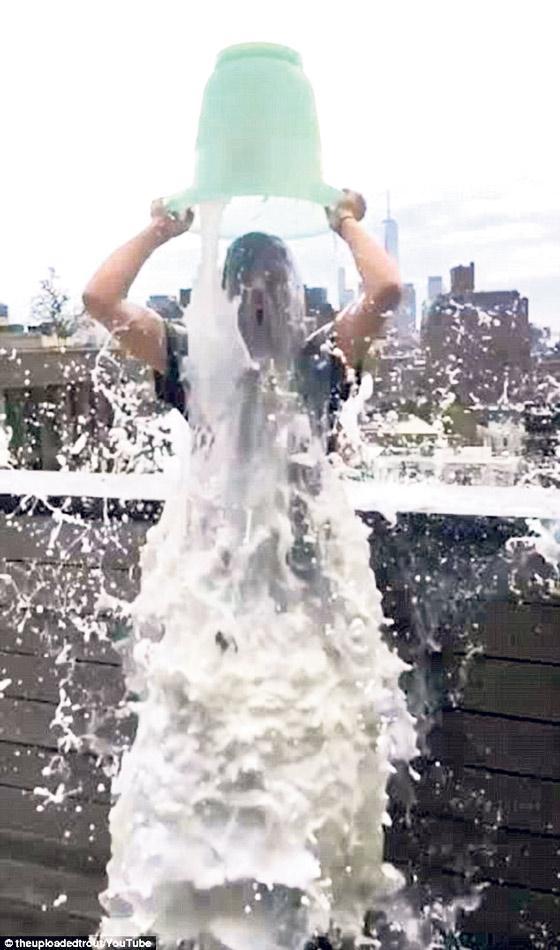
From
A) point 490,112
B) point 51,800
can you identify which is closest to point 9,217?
point 490,112

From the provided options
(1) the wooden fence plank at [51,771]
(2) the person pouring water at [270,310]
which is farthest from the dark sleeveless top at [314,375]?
(1) the wooden fence plank at [51,771]

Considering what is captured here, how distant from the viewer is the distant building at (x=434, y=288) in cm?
105

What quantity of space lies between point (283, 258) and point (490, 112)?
0.85 ft

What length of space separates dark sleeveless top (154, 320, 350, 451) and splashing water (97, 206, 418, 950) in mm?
12

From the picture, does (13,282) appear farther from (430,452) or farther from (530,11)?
(530,11)

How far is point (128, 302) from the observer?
104 cm

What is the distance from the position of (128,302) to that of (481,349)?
1.17 feet

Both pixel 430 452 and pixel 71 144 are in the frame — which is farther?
pixel 71 144

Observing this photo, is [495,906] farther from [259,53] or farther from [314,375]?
[259,53]

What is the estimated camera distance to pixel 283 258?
1.03 metres

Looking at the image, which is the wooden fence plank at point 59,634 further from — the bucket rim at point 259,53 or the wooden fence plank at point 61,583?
the bucket rim at point 259,53

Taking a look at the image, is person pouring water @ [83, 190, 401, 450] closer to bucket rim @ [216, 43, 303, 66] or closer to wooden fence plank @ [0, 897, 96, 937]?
bucket rim @ [216, 43, 303, 66]

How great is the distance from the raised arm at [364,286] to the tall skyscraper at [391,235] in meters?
0.01

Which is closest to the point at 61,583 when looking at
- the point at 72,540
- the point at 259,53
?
the point at 72,540
